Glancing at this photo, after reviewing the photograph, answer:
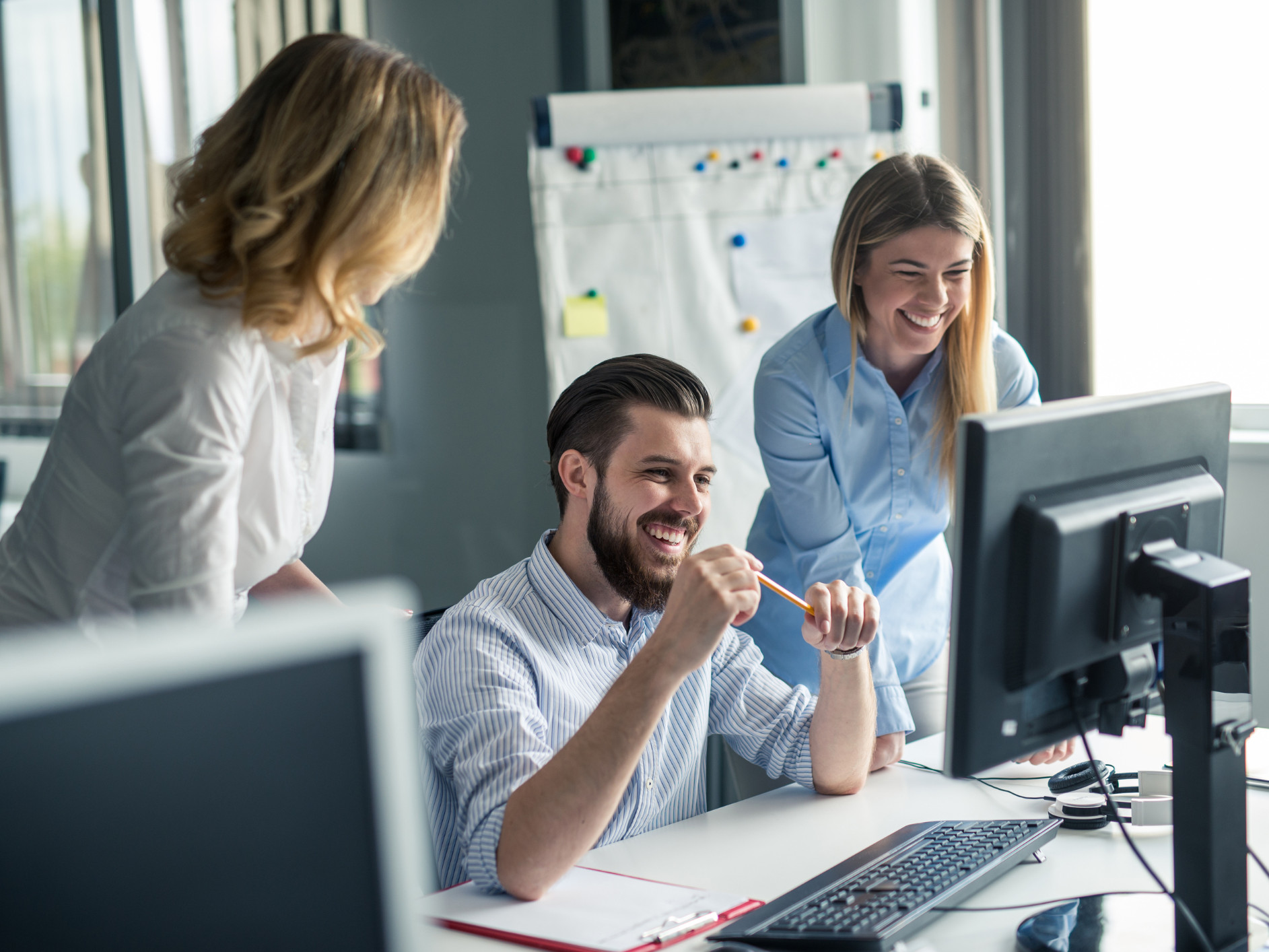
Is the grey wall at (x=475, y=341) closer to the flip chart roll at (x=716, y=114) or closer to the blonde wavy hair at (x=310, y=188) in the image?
the flip chart roll at (x=716, y=114)

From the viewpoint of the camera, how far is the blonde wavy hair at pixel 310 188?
3.56ft

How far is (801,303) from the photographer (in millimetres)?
2760

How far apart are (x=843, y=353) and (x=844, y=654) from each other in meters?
0.63

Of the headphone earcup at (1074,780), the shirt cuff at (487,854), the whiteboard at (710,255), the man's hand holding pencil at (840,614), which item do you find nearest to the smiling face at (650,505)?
the man's hand holding pencil at (840,614)

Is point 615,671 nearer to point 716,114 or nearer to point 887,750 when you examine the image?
point 887,750

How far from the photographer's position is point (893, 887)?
1.11m

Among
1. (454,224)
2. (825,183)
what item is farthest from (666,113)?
(454,224)

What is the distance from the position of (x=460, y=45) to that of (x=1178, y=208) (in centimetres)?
188

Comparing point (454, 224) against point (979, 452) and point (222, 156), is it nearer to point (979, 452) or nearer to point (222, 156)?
point (222, 156)

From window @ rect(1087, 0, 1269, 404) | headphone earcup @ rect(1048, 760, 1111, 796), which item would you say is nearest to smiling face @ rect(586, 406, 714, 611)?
headphone earcup @ rect(1048, 760, 1111, 796)

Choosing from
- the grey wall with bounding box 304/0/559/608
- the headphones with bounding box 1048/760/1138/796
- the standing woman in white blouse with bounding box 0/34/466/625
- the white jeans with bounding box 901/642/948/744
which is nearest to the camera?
the standing woman in white blouse with bounding box 0/34/466/625

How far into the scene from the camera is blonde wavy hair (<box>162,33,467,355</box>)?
108 centimetres

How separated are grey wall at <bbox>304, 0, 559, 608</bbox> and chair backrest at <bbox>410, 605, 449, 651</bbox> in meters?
1.62

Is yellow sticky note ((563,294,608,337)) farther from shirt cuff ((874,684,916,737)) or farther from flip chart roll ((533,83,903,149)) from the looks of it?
shirt cuff ((874,684,916,737))
